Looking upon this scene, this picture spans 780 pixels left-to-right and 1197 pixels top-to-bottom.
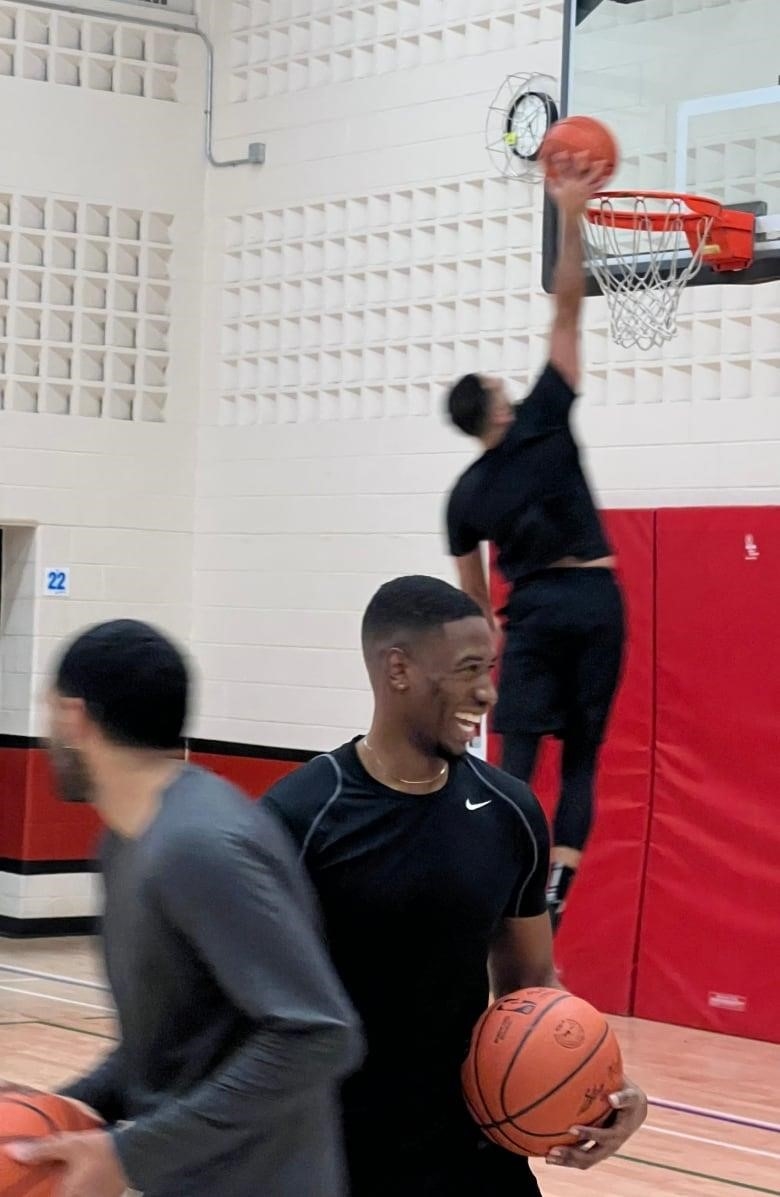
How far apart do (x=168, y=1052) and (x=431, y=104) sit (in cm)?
841

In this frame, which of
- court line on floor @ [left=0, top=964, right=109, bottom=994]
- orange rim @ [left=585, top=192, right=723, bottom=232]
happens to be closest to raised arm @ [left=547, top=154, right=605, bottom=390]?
orange rim @ [left=585, top=192, right=723, bottom=232]

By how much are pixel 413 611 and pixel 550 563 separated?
1.98 meters

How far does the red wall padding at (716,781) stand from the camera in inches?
333

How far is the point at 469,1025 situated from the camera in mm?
3180

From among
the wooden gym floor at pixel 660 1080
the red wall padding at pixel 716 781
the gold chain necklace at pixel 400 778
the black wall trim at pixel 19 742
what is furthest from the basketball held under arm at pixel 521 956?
the black wall trim at pixel 19 742

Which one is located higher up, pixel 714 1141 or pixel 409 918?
pixel 409 918

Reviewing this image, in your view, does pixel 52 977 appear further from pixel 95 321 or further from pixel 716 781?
pixel 95 321

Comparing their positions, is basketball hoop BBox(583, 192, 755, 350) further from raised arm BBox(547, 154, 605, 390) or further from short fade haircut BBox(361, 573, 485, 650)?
short fade haircut BBox(361, 573, 485, 650)

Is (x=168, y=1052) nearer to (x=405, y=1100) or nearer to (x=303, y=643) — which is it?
(x=405, y=1100)

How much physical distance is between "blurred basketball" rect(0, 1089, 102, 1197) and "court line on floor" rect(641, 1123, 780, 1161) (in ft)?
14.1

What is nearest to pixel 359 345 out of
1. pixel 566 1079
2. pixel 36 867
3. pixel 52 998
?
pixel 36 867

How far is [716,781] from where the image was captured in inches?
340

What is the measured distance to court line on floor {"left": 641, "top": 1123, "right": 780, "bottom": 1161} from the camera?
6.32 m

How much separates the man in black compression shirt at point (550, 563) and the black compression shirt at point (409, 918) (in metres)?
→ 1.78
